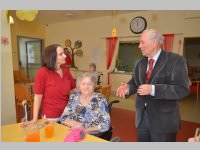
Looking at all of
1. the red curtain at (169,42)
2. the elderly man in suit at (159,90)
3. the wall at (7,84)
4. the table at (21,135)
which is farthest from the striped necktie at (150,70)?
the red curtain at (169,42)

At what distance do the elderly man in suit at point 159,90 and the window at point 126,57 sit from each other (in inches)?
187

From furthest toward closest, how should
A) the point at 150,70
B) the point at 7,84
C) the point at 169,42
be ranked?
the point at 169,42 → the point at 7,84 → the point at 150,70

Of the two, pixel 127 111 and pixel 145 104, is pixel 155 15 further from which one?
pixel 145 104

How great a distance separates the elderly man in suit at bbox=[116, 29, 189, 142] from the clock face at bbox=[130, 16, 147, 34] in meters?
4.23

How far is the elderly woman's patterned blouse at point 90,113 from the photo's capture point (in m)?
1.83

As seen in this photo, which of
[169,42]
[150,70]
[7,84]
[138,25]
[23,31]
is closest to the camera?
[150,70]

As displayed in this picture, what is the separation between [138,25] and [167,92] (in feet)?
15.2

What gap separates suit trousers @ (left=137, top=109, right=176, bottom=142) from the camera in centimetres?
169

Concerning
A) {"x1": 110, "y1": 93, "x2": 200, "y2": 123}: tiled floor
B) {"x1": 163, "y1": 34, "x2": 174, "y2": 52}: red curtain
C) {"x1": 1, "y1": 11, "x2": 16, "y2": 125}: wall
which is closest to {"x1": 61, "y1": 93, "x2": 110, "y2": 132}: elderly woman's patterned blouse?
{"x1": 1, "y1": 11, "x2": 16, "y2": 125}: wall

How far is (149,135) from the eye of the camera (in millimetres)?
1805

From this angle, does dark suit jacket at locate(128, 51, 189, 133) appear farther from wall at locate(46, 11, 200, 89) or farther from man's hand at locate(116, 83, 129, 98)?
wall at locate(46, 11, 200, 89)

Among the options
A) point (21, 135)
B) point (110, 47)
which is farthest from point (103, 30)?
point (21, 135)

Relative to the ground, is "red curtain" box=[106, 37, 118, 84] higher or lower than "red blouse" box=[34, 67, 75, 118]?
higher

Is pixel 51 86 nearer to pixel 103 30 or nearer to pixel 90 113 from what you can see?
pixel 90 113
